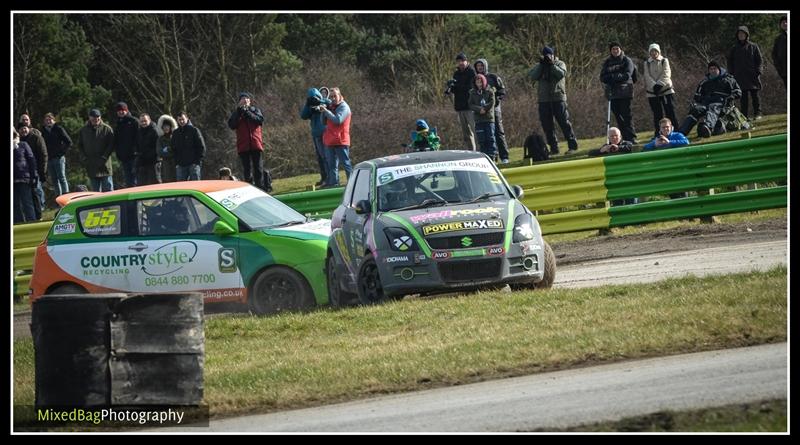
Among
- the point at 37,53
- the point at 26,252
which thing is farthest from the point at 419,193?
the point at 37,53

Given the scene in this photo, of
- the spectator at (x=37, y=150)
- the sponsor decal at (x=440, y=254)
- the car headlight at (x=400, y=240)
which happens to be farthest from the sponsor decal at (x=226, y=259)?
the spectator at (x=37, y=150)

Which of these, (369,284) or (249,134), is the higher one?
(249,134)

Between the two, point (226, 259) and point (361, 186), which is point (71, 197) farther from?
point (361, 186)

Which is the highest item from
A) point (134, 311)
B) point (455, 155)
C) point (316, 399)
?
point (455, 155)

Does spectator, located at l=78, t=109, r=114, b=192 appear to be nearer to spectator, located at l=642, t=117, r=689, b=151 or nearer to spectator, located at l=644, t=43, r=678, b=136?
spectator, located at l=644, t=43, r=678, b=136

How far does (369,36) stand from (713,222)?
27.6 m

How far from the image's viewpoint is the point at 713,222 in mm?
19141

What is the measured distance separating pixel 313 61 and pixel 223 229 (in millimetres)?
28359

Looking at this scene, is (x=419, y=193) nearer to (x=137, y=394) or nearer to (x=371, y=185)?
(x=371, y=185)

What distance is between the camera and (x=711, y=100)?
75.8ft

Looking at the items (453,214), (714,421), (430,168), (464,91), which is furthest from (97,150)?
(714,421)

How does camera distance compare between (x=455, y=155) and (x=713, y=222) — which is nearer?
(x=455, y=155)

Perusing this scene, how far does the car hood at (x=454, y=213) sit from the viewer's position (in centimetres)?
1364

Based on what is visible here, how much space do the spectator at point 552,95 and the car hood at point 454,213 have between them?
947 centimetres
